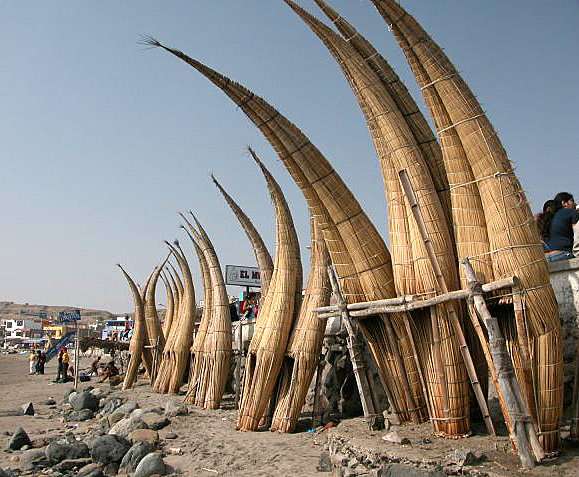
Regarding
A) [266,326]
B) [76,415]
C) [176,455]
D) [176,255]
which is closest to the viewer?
[176,455]

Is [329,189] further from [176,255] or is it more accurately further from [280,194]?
[176,255]

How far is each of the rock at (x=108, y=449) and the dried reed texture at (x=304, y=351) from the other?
8.43 ft

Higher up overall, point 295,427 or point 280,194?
point 280,194

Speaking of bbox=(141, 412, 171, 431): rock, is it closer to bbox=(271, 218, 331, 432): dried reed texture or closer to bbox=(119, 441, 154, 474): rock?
bbox=(119, 441, 154, 474): rock

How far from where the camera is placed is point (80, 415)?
46.6ft

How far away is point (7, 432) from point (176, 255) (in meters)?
7.10

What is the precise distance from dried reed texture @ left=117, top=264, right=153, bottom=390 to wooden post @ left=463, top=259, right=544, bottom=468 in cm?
1546

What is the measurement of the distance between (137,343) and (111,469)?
402 inches

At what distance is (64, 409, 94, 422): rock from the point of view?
1410 cm

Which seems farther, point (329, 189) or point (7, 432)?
point (7, 432)

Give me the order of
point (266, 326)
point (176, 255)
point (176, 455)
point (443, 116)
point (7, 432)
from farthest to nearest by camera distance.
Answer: point (176, 255)
point (7, 432)
point (266, 326)
point (176, 455)
point (443, 116)

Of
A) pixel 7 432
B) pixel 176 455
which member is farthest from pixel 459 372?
pixel 7 432

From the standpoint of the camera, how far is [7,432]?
12680mm

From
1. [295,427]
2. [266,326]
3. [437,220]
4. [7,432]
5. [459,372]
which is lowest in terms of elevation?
[7,432]
